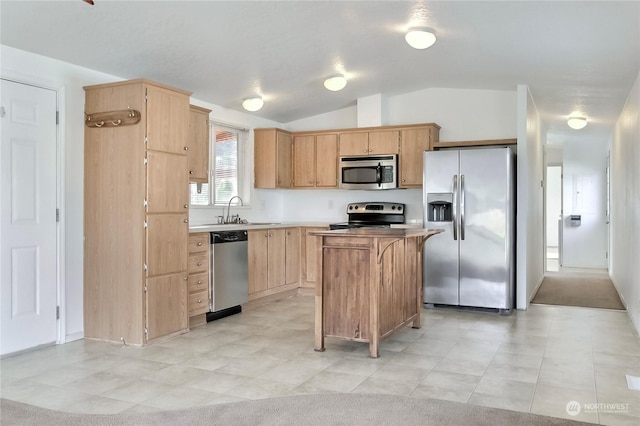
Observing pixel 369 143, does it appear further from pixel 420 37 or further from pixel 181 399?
pixel 181 399

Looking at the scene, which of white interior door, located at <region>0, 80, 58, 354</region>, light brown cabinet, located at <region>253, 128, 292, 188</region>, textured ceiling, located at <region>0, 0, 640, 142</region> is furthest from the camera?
light brown cabinet, located at <region>253, 128, 292, 188</region>

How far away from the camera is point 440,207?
574cm

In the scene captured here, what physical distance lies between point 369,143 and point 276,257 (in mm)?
1886

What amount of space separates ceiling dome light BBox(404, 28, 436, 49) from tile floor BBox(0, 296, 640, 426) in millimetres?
2487

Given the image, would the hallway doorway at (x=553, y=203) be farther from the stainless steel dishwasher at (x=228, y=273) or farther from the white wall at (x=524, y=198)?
the stainless steel dishwasher at (x=228, y=273)

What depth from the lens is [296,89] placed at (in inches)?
233

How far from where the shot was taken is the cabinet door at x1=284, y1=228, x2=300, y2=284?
253 inches

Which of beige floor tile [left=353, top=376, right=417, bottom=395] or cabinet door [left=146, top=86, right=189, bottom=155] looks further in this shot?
cabinet door [left=146, top=86, right=189, bottom=155]

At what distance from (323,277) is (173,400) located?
4.93ft

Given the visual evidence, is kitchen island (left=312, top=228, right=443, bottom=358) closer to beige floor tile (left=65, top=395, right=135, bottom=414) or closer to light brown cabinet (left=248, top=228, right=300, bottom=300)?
beige floor tile (left=65, top=395, right=135, bottom=414)

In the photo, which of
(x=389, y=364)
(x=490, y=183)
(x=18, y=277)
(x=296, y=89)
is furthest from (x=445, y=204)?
(x=18, y=277)

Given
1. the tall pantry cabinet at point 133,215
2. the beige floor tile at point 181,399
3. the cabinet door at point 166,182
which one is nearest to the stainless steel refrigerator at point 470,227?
the cabinet door at point 166,182

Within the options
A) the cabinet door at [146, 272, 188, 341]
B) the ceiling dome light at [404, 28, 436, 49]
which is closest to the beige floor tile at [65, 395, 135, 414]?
the cabinet door at [146, 272, 188, 341]

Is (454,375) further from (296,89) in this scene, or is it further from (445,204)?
(296,89)
